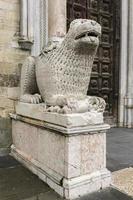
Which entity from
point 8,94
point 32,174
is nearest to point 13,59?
point 8,94

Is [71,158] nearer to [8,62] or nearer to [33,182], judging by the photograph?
[33,182]

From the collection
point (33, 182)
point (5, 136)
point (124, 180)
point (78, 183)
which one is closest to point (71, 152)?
point (78, 183)

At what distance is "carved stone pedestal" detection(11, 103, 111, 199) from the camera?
2.21 m

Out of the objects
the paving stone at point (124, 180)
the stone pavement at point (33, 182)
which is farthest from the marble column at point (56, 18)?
the paving stone at point (124, 180)

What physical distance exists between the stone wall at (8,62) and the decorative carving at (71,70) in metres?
0.76

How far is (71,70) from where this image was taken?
8.61ft

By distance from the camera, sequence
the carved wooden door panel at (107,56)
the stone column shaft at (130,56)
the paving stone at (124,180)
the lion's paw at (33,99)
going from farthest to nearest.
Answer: the stone column shaft at (130,56) < the carved wooden door panel at (107,56) < the lion's paw at (33,99) < the paving stone at (124,180)

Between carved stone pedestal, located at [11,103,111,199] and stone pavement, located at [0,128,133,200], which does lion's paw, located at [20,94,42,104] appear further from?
stone pavement, located at [0,128,133,200]

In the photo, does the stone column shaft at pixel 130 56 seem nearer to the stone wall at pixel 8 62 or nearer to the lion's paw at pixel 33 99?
the stone wall at pixel 8 62

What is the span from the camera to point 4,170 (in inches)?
112

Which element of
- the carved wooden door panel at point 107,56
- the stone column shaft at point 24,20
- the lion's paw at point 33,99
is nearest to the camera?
the lion's paw at point 33,99

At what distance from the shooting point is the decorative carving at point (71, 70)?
2436 millimetres

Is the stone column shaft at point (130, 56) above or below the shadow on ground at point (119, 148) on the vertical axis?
above

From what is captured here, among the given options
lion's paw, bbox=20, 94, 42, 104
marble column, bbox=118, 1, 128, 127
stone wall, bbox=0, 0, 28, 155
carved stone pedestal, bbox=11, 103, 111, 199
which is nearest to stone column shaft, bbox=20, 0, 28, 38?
stone wall, bbox=0, 0, 28, 155
